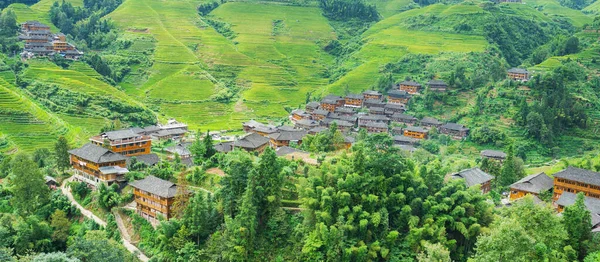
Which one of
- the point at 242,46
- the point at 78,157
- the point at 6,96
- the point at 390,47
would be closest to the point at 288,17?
the point at 242,46

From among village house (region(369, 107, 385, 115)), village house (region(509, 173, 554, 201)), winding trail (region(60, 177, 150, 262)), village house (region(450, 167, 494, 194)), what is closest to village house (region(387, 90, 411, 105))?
village house (region(369, 107, 385, 115))

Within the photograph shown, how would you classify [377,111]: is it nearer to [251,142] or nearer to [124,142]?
[251,142]

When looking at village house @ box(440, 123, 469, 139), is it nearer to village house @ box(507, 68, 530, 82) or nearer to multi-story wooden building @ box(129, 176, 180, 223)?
village house @ box(507, 68, 530, 82)

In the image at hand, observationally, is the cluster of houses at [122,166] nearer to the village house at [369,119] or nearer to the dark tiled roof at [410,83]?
the village house at [369,119]

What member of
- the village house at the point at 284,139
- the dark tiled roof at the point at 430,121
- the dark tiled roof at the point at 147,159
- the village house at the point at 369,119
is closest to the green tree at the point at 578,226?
the dark tiled roof at the point at 147,159

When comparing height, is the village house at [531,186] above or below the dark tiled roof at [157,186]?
below

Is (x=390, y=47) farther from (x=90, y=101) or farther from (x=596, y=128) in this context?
(x=90, y=101)
